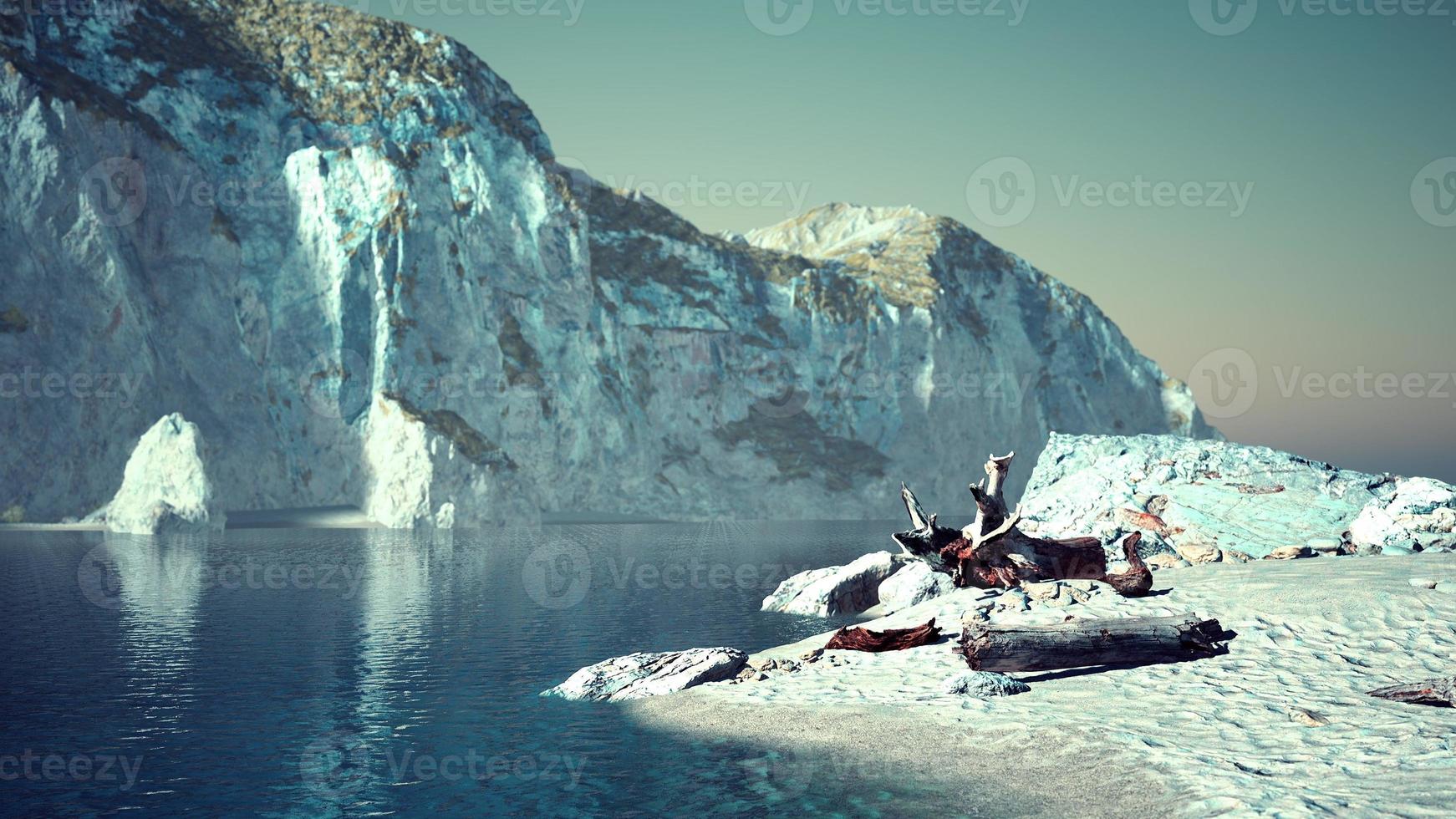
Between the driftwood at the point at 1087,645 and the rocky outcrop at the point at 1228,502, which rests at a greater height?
the rocky outcrop at the point at 1228,502

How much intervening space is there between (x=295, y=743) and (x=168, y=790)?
10.1 feet

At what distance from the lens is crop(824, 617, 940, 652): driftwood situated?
23766mm
